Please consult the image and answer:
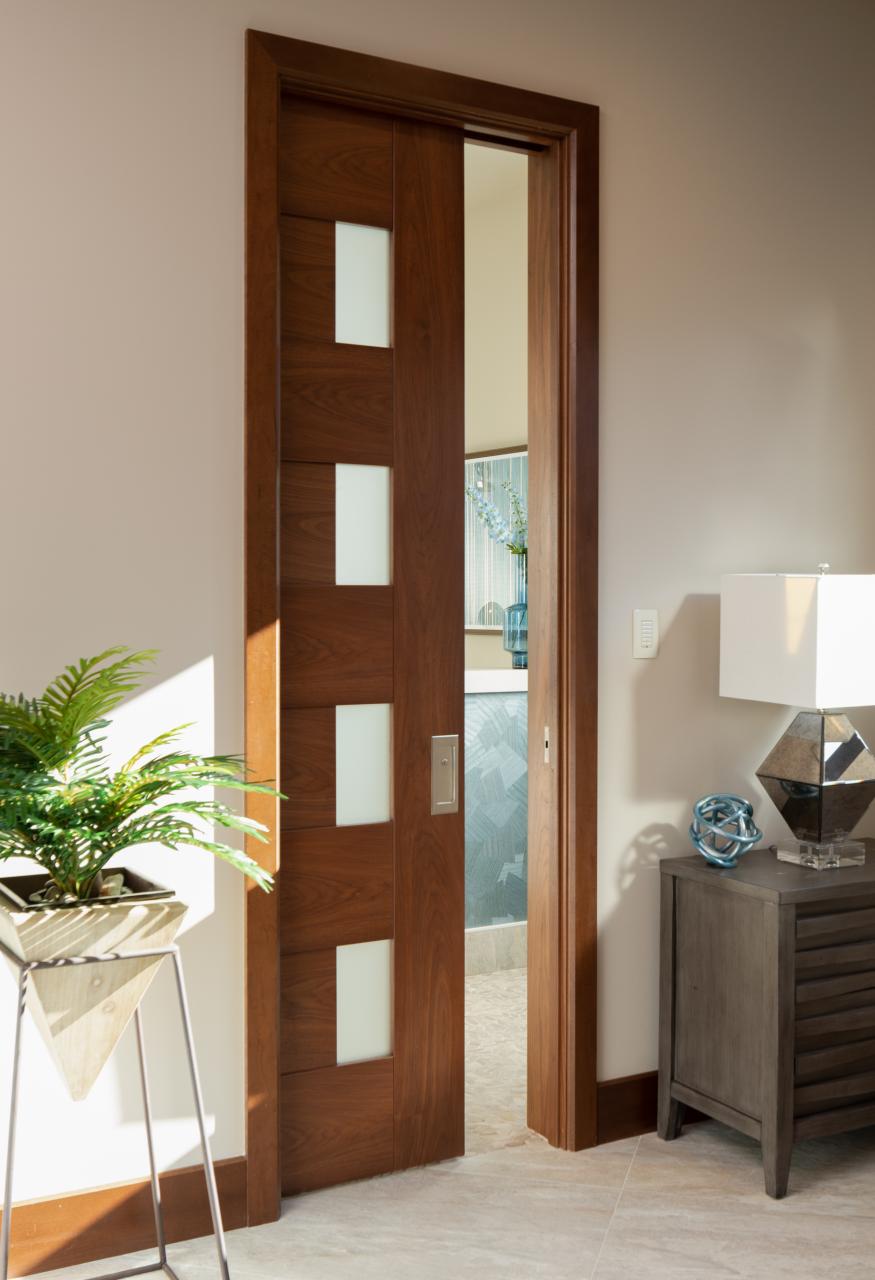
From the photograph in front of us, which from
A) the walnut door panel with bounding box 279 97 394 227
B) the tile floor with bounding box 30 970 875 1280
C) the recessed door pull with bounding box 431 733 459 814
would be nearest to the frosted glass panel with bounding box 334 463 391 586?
the recessed door pull with bounding box 431 733 459 814

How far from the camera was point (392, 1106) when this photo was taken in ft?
8.91

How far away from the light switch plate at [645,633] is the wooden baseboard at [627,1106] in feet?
3.35

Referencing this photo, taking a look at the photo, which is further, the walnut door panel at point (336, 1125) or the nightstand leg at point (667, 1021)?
the nightstand leg at point (667, 1021)

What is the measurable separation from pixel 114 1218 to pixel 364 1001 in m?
0.66

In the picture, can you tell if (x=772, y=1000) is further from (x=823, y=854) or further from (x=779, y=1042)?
(x=823, y=854)

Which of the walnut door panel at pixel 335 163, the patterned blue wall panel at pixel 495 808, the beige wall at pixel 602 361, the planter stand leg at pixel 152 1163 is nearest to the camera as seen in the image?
the planter stand leg at pixel 152 1163

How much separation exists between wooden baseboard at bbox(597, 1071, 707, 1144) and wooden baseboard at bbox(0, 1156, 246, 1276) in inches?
35.5

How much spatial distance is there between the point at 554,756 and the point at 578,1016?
61 centimetres

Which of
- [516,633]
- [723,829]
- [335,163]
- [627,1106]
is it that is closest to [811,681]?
[723,829]

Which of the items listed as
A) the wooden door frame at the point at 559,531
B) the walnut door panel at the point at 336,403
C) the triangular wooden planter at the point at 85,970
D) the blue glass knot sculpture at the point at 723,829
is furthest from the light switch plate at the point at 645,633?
the triangular wooden planter at the point at 85,970

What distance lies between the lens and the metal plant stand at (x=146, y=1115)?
5.72 feet

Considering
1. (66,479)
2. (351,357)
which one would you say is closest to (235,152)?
(351,357)

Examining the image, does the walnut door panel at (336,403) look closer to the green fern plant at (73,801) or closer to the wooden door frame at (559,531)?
the wooden door frame at (559,531)

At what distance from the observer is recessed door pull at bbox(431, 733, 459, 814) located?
2.75 m
